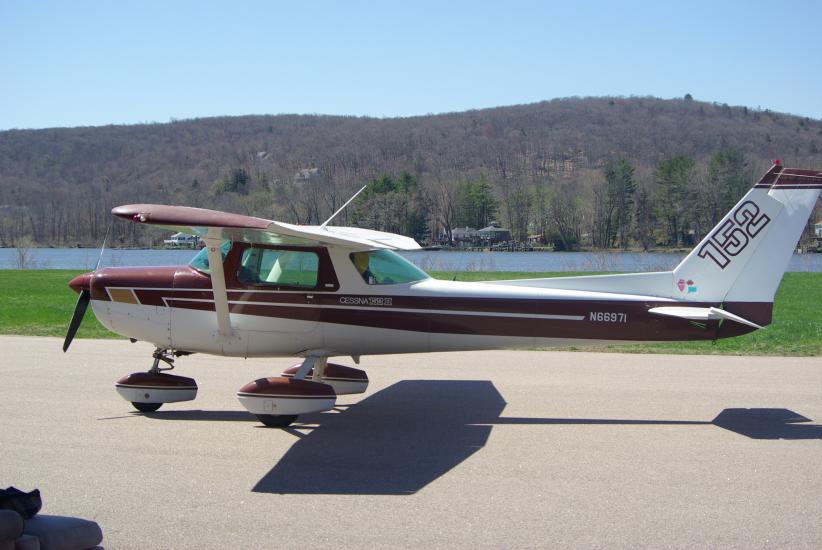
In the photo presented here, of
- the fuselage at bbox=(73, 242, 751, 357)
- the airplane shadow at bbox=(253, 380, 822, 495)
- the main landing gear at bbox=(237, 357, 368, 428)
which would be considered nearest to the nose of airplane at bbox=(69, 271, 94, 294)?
the fuselage at bbox=(73, 242, 751, 357)

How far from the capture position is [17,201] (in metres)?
104

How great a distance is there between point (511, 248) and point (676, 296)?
53.2 m

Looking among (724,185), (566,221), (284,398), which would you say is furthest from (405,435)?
(724,185)

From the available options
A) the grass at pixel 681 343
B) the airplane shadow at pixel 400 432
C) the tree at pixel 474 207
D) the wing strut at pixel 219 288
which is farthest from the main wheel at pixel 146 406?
the tree at pixel 474 207

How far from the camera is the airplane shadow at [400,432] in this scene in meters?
6.28

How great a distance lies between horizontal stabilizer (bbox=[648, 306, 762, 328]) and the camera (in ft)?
26.8

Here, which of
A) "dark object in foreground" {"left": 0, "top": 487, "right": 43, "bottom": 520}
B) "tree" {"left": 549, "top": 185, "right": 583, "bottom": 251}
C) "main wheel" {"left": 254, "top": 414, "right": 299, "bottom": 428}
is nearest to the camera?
"dark object in foreground" {"left": 0, "top": 487, "right": 43, "bottom": 520}

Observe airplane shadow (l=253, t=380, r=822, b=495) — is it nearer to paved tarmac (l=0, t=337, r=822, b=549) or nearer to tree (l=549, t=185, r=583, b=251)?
paved tarmac (l=0, t=337, r=822, b=549)

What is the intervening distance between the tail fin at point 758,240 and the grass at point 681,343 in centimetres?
486

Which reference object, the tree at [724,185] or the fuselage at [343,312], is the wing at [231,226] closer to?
the fuselage at [343,312]

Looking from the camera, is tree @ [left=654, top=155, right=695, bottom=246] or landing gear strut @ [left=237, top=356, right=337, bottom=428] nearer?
landing gear strut @ [left=237, top=356, right=337, bottom=428]

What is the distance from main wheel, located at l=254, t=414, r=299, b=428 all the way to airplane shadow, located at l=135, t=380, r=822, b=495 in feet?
0.39

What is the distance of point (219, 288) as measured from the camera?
27.6 feet

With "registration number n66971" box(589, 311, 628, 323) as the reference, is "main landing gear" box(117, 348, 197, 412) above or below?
below
